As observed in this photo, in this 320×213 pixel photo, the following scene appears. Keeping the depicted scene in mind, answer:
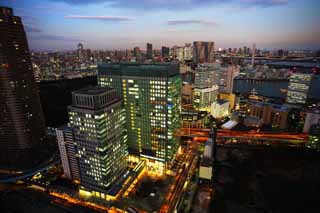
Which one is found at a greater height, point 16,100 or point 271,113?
point 16,100

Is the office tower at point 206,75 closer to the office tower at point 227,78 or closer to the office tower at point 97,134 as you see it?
the office tower at point 227,78

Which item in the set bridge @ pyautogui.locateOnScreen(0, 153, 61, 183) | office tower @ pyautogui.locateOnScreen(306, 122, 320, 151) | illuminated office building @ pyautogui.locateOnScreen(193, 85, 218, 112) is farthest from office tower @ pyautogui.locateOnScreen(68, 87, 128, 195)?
office tower @ pyautogui.locateOnScreen(306, 122, 320, 151)

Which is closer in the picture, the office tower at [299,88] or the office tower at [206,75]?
the office tower at [299,88]

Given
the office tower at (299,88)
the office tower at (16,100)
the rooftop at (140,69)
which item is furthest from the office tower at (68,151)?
the office tower at (299,88)

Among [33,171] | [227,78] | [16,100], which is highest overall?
[16,100]

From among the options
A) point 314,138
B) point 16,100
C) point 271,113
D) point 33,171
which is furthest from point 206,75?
point 33,171

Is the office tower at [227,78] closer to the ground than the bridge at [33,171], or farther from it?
farther from it

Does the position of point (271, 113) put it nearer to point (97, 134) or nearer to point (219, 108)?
point (219, 108)
